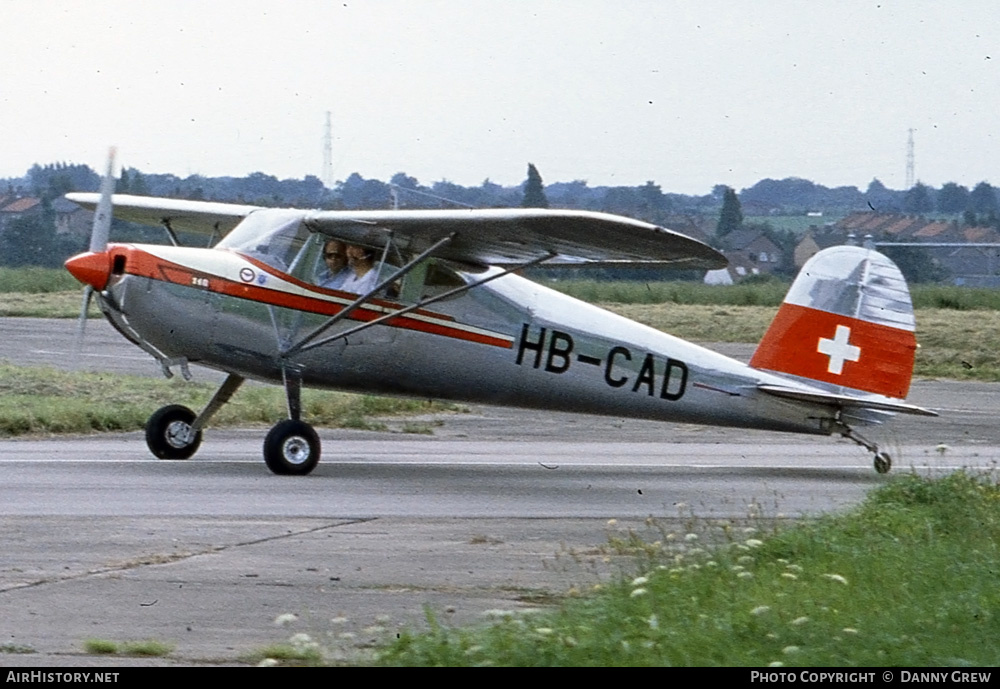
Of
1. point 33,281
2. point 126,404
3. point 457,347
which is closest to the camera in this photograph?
point 457,347

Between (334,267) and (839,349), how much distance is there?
→ 5280 mm

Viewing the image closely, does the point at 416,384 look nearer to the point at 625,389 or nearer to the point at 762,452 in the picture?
the point at 625,389

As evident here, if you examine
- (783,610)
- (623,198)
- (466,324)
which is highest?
(623,198)

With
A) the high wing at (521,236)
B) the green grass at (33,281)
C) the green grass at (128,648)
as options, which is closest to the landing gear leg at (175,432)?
the high wing at (521,236)

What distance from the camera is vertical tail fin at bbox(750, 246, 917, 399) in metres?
15.5

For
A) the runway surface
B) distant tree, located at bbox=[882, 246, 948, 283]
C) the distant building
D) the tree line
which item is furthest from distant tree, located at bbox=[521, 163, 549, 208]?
the runway surface

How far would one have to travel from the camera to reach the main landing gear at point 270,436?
1339 centimetres

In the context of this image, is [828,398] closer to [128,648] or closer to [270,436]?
[270,436]

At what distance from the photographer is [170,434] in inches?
560

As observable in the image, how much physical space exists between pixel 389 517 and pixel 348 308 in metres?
3.33

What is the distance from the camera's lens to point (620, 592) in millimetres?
7266

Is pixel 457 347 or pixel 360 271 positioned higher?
pixel 360 271

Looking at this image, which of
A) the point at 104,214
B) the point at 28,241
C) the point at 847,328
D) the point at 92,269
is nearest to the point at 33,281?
the point at 28,241

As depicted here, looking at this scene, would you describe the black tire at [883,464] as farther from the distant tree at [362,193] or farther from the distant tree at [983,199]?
the distant tree at [983,199]
